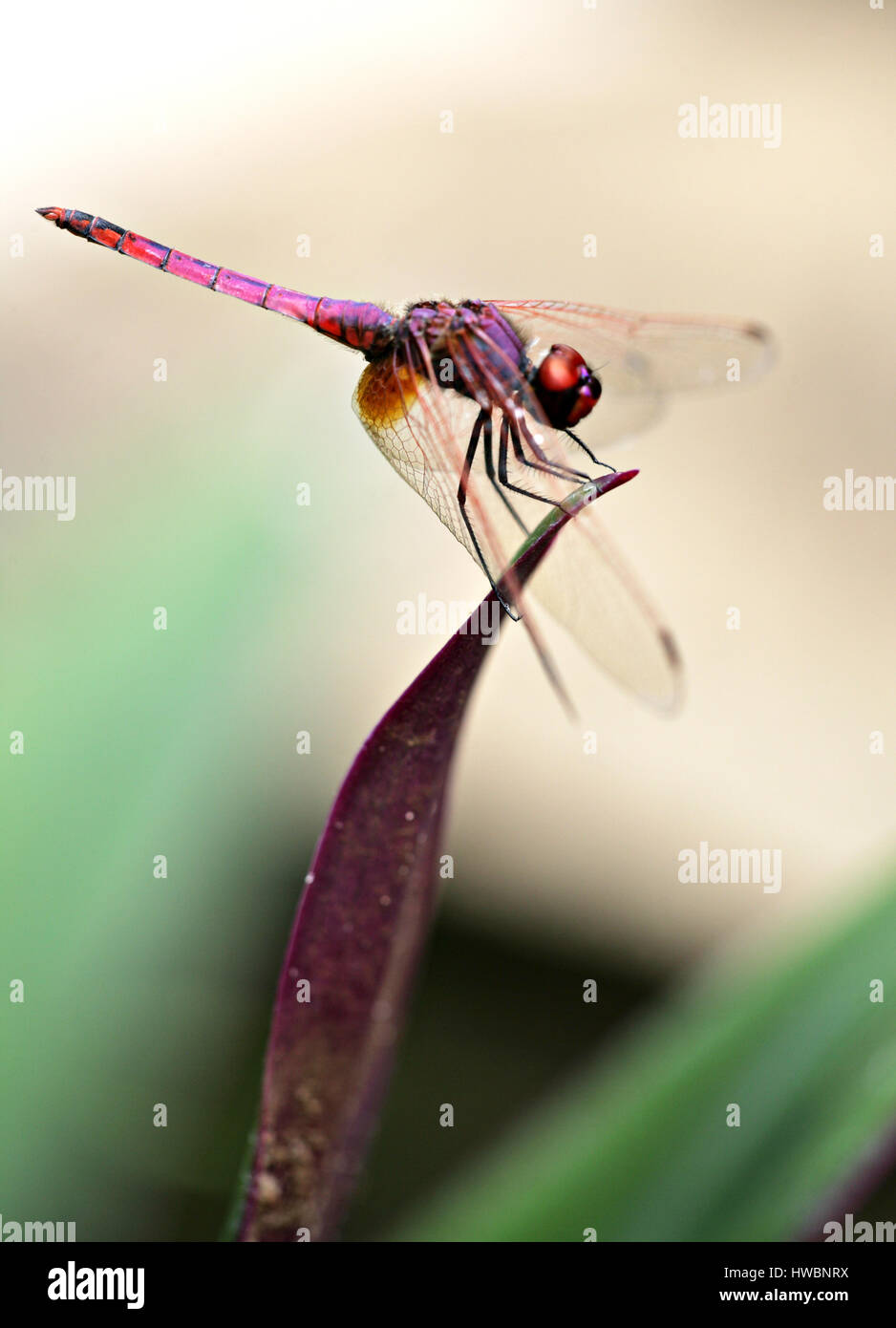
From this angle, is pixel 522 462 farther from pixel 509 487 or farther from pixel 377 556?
pixel 377 556

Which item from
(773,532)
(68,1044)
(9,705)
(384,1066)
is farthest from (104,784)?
(773,532)

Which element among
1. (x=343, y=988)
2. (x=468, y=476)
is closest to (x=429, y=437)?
(x=468, y=476)

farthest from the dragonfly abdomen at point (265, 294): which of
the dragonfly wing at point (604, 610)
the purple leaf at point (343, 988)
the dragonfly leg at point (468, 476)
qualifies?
the purple leaf at point (343, 988)

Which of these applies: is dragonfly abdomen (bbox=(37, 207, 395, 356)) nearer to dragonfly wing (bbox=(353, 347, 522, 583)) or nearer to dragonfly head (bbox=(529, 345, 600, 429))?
dragonfly wing (bbox=(353, 347, 522, 583))

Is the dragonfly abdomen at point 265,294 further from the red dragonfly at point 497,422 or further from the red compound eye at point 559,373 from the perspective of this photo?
the red compound eye at point 559,373

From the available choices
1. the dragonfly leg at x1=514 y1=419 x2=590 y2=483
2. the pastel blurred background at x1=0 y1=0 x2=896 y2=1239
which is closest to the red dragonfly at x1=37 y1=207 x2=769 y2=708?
the dragonfly leg at x1=514 y1=419 x2=590 y2=483

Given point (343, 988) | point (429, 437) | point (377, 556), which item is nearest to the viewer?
point (343, 988)
